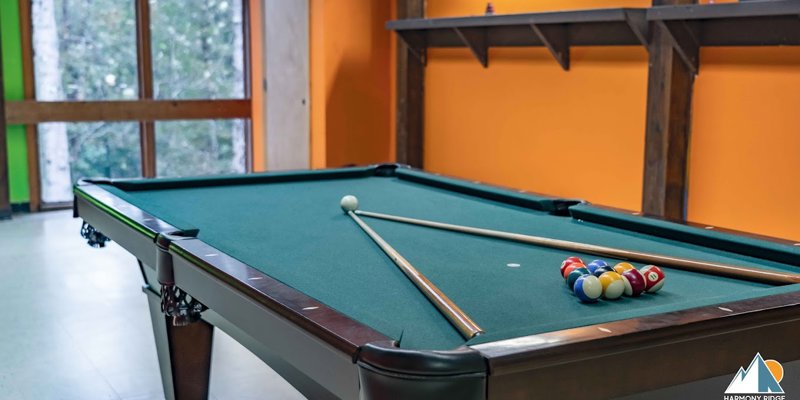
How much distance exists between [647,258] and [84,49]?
5787mm

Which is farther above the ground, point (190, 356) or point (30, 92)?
point (30, 92)

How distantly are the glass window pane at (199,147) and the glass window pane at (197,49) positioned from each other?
0.25 m

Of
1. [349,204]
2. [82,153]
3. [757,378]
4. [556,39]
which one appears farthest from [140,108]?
[757,378]

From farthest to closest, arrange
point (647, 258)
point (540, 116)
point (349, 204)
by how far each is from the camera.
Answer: point (540, 116), point (349, 204), point (647, 258)

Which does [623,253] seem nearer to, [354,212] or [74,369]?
[354,212]

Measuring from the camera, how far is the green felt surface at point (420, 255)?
1739 millimetres

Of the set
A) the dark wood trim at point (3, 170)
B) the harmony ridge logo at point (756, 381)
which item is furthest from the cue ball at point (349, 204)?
the dark wood trim at point (3, 170)

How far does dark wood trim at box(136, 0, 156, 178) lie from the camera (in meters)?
7.02

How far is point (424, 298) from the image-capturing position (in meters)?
1.89

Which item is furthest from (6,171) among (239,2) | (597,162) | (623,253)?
(623,253)

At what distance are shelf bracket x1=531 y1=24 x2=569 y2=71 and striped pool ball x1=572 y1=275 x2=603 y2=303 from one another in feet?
10.7

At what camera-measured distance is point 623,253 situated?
2.21 meters

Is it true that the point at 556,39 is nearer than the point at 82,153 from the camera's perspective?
Yes

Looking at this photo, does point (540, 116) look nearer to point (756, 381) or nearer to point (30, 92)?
point (756, 381)
